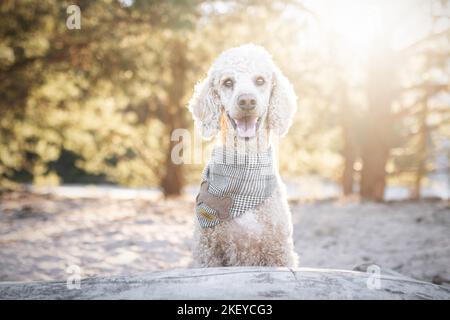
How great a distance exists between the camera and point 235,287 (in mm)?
1767

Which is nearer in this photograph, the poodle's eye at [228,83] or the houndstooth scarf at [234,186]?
the houndstooth scarf at [234,186]

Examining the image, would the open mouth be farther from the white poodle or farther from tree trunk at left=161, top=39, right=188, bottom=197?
tree trunk at left=161, top=39, right=188, bottom=197

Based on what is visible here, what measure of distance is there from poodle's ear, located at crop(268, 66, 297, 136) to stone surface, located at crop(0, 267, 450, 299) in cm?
111

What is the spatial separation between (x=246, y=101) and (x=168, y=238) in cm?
329

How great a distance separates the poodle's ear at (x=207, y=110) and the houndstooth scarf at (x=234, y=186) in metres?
0.25

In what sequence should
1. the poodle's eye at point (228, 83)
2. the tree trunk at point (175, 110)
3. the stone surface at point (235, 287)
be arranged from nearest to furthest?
the stone surface at point (235, 287) < the poodle's eye at point (228, 83) < the tree trunk at point (175, 110)

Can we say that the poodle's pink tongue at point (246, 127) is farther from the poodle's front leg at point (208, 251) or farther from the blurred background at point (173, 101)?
the blurred background at point (173, 101)

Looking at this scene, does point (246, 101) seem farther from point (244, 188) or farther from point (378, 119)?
point (378, 119)

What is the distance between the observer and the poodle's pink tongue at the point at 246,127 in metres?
2.50

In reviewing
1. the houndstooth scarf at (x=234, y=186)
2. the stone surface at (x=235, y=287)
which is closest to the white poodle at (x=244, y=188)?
the houndstooth scarf at (x=234, y=186)

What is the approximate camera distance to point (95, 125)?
9477 mm

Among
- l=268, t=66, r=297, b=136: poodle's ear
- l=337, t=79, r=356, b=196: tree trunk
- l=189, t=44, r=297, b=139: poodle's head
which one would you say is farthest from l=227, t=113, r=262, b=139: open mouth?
l=337, t=79, r=356, b=196: tree trunk

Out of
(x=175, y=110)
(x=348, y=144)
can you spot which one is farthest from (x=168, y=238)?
(x=348, y=144)

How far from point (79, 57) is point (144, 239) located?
4.20m
